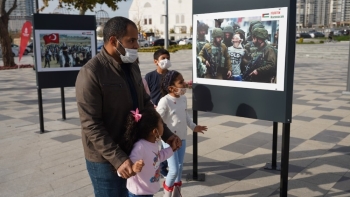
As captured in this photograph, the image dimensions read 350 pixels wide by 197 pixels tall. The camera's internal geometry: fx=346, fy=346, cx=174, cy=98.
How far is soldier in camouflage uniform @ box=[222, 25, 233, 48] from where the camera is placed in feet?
12.0

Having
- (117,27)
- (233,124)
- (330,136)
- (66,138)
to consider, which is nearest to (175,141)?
(117,27)

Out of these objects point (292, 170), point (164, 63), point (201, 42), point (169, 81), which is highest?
point (201, 42)

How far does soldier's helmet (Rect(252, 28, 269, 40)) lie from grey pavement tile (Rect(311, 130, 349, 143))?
3.30m

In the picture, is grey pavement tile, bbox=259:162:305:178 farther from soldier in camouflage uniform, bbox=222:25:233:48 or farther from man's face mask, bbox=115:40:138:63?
man's face mask, bbox=115:40:138:63

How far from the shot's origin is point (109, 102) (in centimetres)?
216

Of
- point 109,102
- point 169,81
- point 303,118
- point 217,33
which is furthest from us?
point 303,118

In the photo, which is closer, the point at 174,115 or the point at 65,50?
the point at 174,115

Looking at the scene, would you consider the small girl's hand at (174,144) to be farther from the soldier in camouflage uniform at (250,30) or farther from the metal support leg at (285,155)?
the soldier in camouflage uniform at (250,30)

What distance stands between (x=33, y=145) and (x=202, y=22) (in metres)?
3.64

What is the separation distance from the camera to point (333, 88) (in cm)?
1188

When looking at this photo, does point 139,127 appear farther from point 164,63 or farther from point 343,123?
point 343,123

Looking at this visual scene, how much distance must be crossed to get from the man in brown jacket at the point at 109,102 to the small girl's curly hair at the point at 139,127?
0.05 m

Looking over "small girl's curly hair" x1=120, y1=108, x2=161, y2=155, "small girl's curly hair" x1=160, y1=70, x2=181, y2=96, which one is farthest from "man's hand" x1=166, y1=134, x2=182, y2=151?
"small girl's curly hair" x1=160, y1=70, x2=181, y2=96

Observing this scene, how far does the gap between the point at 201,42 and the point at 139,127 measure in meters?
1.94
